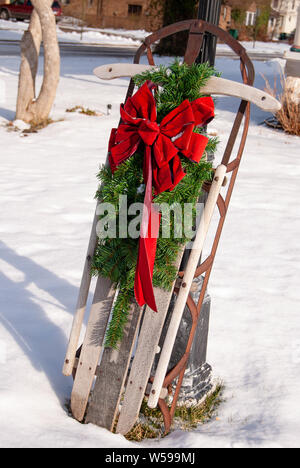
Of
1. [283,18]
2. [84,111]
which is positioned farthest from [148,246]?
[283,18]

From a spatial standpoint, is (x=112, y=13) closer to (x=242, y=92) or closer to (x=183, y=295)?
(x=242, y=92)

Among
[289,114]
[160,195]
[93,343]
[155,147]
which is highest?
[155,147]

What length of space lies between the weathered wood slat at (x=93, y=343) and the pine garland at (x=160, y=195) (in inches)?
2.6

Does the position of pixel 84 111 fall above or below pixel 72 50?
below

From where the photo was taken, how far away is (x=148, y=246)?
240 cm

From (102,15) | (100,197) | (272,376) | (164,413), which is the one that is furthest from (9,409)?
(102,15)

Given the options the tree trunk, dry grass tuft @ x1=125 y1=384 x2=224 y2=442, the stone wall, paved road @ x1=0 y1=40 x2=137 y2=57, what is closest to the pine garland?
dry grass tuft @ x1=125 y1=384 x2=224 y2=442

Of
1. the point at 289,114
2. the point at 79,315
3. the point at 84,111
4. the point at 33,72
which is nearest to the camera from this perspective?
the point at 79,315

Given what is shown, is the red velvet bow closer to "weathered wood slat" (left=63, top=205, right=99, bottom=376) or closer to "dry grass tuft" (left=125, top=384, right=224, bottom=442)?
"weathered wood slat" (left=63, top=205, right=99, bottom=376)

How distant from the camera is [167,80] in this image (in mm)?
2488

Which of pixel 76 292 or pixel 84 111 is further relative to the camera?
pixel 84 111

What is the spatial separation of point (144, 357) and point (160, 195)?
727 millimetres

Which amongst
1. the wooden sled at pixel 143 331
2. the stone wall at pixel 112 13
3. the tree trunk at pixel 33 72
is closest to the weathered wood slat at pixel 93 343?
the wooden sled at pixel 143 331

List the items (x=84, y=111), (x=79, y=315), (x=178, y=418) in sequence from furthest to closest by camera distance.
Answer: (x=84, y=111), (x=178, y=418), (x=79, y=315)
